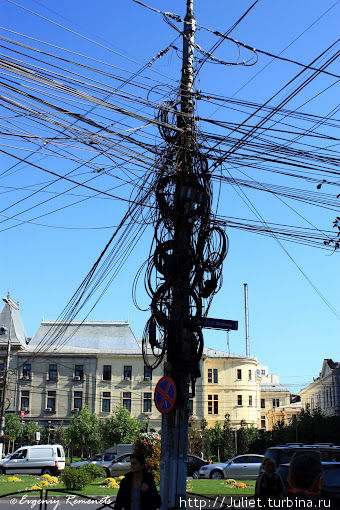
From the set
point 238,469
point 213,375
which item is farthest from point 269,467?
point 213,375

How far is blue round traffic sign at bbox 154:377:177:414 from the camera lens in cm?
1081

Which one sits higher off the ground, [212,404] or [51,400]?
[51,400]

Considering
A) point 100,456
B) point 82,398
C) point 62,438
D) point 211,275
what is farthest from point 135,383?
point 211,275

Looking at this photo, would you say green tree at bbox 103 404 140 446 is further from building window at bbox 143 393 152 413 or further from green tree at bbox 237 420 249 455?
green tree at bbox 237 420 249 455

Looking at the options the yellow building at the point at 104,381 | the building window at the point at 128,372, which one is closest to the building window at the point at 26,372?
the yellow building at the point at 104,381

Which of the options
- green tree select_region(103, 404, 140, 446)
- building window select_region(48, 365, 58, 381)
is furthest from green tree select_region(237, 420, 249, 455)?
building window select_region(48, 365, 58, 381)

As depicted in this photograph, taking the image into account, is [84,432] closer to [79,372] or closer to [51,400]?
[51,400]

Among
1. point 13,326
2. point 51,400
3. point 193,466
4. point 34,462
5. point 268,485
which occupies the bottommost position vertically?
point 193,466

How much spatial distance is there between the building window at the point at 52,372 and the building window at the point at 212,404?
726 inches

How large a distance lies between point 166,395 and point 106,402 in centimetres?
5483

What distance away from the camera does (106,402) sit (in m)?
63.5

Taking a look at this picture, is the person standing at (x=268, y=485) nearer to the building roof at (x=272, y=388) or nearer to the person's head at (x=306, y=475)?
the person's head at (x=306, y=475)

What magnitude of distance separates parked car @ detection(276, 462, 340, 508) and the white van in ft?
81.0

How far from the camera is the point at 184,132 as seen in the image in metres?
13.3
